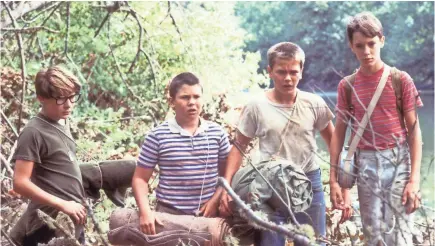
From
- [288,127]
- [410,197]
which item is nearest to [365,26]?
[288,127]

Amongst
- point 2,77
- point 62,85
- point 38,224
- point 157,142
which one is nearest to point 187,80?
point 157,142

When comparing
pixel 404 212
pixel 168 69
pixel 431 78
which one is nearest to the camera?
pixel 404 212

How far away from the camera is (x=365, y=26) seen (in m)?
4.32

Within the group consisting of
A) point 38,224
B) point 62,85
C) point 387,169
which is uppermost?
point 62,85

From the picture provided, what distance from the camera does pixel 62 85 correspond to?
165 inches

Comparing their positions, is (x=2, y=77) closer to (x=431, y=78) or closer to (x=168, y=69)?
(x=168, y=69)

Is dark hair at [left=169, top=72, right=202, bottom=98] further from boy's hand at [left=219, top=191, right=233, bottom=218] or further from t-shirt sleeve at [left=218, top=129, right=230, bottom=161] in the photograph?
boy's hand at [left=219, top=191, right=233, bottom=218]

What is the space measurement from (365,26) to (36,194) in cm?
186

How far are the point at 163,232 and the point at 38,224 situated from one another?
635mm

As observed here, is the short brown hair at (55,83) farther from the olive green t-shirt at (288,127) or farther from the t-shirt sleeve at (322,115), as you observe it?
the t-shirt sleeve at (322,115)

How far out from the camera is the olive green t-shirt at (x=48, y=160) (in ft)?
13.4

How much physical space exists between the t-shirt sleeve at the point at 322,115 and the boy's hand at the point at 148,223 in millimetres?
1020

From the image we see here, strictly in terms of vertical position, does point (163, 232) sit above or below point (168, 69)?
below

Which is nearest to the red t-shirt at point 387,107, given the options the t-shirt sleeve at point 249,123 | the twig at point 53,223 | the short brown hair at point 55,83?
the t-shirt sleeve at point 249,123
